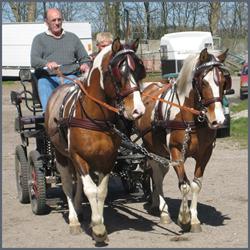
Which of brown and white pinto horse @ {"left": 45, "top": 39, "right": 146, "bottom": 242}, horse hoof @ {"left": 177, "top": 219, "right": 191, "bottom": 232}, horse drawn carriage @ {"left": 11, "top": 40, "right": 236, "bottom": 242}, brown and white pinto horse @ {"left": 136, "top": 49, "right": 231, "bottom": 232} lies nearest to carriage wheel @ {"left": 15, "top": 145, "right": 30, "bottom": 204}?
horse drawn carriage @ {"left": 11, "top": 40, "right": 236, "bottom": 242}

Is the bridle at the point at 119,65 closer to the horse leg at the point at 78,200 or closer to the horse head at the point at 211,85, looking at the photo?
the horse head at the point at 211,85

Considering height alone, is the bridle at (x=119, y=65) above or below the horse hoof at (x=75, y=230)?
above

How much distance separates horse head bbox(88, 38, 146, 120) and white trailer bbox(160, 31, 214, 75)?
2573 cm

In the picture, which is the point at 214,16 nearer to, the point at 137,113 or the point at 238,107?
the point at 238,107

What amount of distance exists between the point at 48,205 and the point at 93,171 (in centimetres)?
167

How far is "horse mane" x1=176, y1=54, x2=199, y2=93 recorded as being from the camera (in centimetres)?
602

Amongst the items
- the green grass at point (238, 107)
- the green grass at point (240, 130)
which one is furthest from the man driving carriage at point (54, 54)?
the green grass at point (238, 107)

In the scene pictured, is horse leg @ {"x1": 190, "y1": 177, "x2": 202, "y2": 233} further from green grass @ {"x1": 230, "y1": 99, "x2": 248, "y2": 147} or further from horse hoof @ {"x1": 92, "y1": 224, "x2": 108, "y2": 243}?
green grass @ {"x1": 230, "y1": 99, "x2": 248, "y2": 147}

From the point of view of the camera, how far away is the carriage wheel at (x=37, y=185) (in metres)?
7.07

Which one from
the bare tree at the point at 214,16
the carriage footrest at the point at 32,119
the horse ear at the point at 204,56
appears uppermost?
the bare tree at the point at 214,16

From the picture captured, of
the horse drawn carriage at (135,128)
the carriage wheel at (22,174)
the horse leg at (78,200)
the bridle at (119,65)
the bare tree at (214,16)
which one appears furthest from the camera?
the bare tree at (214,16)

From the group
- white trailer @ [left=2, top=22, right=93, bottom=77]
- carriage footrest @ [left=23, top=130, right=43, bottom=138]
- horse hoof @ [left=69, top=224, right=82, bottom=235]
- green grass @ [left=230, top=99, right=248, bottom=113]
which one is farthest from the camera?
white trailer @ [left=2, top=22, right=93, bottom=77]

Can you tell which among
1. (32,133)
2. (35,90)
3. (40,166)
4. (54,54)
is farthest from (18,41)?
(40,166)

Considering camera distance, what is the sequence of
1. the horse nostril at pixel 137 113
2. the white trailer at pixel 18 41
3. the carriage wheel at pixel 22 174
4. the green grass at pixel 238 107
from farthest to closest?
the white trailer at pixel 18 41, the green grass at pixel 238 107, the carriage wheel at pixel 22 174, the horse nostril at pixel 137 113
